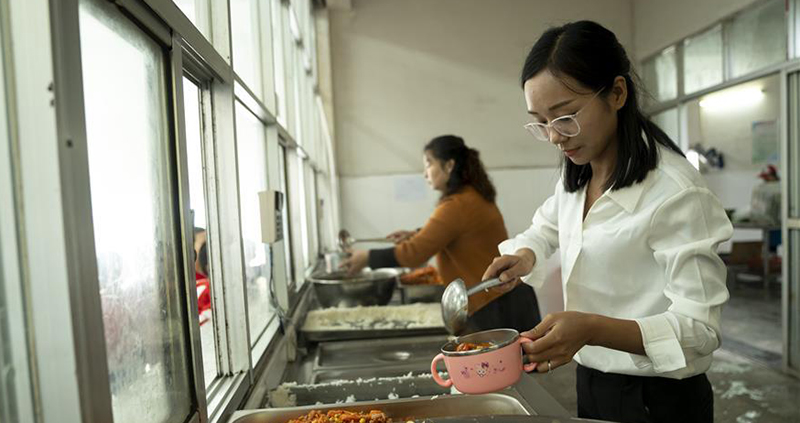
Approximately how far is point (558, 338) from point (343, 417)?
46cm

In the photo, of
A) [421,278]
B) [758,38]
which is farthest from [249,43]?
[758,38]

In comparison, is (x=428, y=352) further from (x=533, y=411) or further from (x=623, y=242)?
(x=623, y=242)

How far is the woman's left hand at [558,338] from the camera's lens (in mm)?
859

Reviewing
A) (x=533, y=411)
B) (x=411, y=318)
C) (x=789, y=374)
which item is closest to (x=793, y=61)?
(x=789, y=374)

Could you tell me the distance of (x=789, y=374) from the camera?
345 cm

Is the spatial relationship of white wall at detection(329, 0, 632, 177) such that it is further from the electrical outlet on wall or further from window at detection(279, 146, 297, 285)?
the electrical outlet on wall

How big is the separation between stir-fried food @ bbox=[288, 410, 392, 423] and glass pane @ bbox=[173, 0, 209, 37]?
0.89 metres

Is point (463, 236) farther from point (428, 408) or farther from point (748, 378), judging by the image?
point (748, 378)

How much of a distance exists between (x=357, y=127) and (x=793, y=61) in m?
3.90

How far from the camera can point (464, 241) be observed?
7.96ft

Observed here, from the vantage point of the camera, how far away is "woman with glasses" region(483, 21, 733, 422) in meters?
0.92

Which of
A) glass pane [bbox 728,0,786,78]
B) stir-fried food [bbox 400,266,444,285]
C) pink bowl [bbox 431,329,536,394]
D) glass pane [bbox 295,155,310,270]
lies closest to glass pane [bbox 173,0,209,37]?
pink bowl [bbox 431,329,536,394]

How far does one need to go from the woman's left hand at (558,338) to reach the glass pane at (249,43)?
4.36 ft

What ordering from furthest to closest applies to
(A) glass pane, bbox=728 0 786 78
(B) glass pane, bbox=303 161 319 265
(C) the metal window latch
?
(B) glass pane, bbox=303 161 319 265 < (A) glass pane, bbox=728 0 786 78 < (C) the metal window latch
